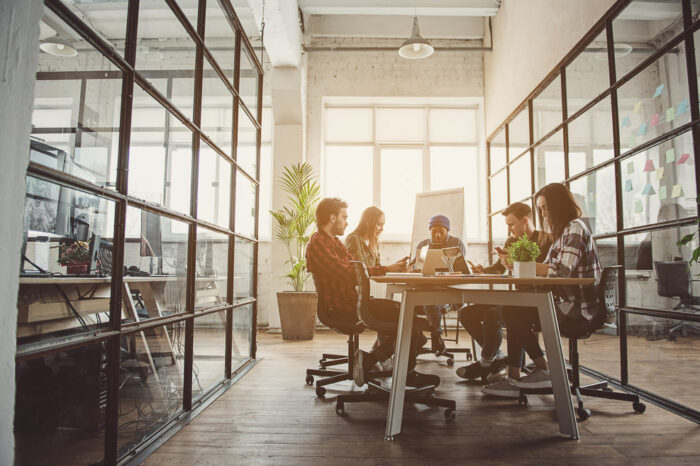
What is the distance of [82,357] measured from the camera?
1.49m

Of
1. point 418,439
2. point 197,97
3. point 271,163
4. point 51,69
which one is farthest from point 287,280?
point 51,69

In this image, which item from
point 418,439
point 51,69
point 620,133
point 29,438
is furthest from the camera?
point 620,133

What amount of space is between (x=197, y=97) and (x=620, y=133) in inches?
105

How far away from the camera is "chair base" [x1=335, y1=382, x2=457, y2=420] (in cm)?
226

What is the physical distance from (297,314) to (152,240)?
3.29 meters

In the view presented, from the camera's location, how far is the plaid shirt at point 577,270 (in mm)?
2393

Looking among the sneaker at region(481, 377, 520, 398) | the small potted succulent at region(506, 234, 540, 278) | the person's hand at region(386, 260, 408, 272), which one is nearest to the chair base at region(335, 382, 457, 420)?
the sneaker at region(481, 377, 520, 398)

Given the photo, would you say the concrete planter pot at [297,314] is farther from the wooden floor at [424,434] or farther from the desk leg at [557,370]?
the desk leg at [557,370]

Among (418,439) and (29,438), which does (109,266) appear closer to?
(29,438)

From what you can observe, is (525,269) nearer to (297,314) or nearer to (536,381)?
(536,381)

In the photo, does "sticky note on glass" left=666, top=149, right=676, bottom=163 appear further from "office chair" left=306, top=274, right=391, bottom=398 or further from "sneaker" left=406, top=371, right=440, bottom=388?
"office chair" left=306, top=274, right=391, bottom=398

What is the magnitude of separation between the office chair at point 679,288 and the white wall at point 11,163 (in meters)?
2.81

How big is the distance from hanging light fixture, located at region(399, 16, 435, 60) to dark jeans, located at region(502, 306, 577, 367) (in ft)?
11.3

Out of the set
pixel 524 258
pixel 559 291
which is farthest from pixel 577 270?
pixel 524 258
